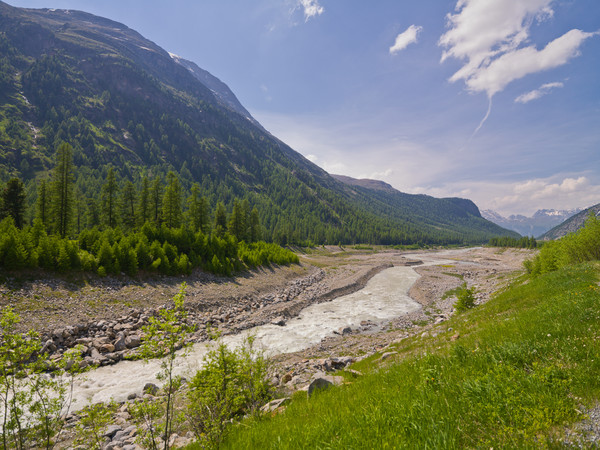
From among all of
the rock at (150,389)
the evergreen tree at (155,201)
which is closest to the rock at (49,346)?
the rock at (150,389)

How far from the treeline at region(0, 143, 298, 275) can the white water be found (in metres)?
14.4

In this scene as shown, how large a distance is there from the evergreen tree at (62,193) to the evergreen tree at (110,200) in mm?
4813

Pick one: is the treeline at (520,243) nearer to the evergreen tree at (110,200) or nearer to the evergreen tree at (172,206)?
the evergreen tree at (172,206)

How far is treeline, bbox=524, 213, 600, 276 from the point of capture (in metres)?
27.4

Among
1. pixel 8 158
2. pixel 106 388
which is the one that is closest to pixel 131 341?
pixel 106 388

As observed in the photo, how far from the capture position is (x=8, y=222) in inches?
1052

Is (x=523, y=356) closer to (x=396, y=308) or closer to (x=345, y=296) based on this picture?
(x=396, y=308)

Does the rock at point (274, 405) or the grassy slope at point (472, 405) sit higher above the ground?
the grassy slope at point (472, 405)

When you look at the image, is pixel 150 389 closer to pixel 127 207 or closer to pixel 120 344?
pixel 120 344

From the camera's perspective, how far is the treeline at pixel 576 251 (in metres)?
27.4

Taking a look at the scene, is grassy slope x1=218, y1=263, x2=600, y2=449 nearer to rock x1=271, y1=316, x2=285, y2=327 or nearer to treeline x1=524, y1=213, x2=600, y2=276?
rock x1=271, y1=316, x2=285, y2=327

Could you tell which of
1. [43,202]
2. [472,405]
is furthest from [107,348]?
[43,202]

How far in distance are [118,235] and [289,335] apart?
26.3 metres

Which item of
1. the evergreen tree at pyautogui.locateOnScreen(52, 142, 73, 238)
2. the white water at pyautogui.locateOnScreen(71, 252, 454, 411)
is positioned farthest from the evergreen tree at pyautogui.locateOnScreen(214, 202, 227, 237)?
the white water at pyautogui.locateOnScreen(71, 252, 454, 411)
